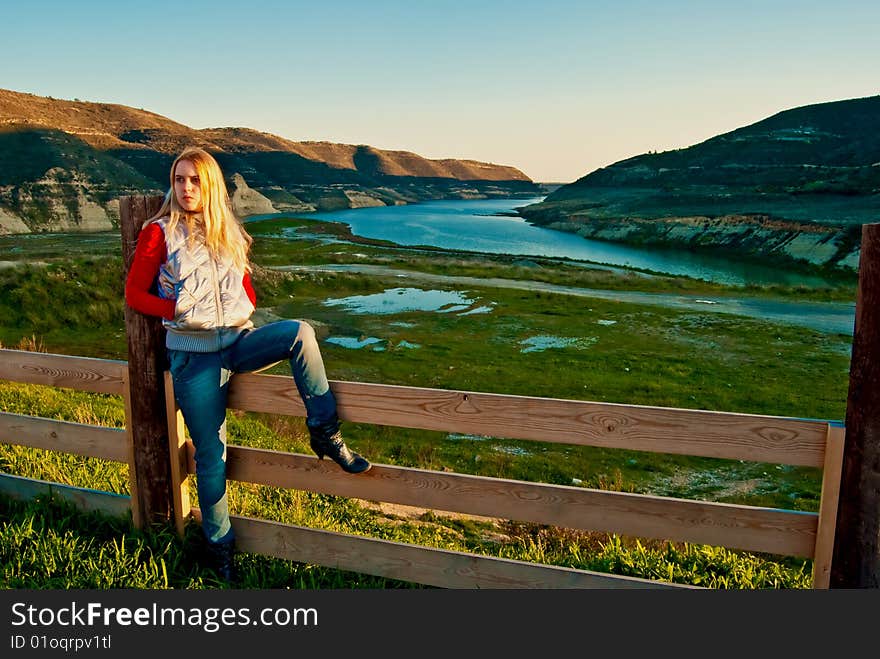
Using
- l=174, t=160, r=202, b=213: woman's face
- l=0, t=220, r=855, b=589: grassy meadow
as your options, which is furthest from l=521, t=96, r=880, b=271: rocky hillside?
l=174, t=160, r=202, b=213: woman's face

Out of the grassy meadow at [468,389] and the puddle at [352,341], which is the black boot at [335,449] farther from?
the puddle at [352,341]

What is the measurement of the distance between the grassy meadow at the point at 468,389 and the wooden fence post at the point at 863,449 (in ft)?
2.60

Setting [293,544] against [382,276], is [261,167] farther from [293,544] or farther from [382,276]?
[293,544]

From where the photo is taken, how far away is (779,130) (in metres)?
142

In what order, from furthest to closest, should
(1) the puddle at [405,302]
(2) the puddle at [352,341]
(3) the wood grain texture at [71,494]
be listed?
(1) the puddle at [405,302] → (2) the puddle at [352,341] → (3) the wood grain texture at [71,494]

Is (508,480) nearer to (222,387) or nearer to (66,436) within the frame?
(222,387)

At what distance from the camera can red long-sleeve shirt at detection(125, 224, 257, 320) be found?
146 inches

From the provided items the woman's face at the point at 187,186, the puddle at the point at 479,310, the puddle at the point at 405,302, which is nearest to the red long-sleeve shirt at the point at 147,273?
the woman's face at the point at 187,186

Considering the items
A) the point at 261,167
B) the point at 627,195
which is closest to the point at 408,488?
the point at 627,195

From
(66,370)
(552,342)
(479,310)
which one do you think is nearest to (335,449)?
(66,370)

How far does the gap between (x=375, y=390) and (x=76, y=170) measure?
4470 inches

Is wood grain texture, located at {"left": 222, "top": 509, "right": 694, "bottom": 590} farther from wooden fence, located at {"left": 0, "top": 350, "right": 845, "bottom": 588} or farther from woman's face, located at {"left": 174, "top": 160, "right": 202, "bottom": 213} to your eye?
woman's face, located at {"left": 174, "top": 160, "right": 202, "bottom": 213}

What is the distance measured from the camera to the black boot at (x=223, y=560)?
4043 mm

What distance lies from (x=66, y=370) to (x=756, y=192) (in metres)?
101
